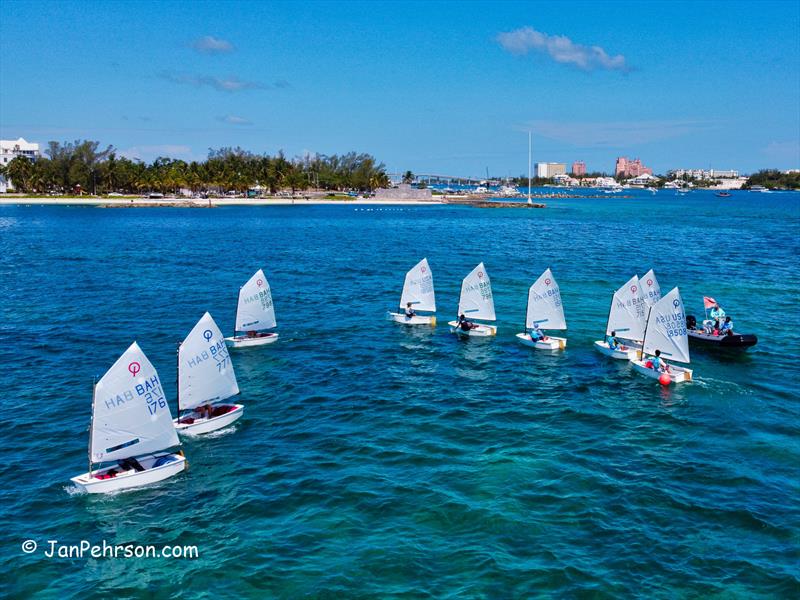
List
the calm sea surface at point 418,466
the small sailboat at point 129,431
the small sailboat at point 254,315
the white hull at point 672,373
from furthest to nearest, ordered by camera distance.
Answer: the small sailboat at point 254,315 < the white hull at point 672,373 < the small sailboat at point 129,431 < the calm sea surface at point 418,466

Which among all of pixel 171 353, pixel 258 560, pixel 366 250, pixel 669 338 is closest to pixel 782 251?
pixel 366 250

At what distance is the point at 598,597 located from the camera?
74.2 ft

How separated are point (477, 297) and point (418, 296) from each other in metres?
6.72

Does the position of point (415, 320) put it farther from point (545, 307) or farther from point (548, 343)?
point (548, 343)

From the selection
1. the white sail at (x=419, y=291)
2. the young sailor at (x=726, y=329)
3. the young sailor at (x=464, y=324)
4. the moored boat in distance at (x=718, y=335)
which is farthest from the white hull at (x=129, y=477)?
the young sailor at (x=726, y=329)

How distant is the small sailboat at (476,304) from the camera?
56000 millimetres

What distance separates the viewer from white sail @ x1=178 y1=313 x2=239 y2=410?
35.0m

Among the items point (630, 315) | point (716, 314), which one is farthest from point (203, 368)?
point (716, 314)

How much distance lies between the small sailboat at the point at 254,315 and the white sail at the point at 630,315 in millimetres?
27984

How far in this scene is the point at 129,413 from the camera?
1168 inches

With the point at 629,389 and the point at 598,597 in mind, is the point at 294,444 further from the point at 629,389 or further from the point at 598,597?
the point at 629,389

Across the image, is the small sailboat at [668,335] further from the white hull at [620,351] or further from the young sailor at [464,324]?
the young sailor at [464,324]

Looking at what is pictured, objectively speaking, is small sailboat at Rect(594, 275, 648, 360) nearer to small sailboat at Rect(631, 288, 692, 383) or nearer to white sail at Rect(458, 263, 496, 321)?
small sailboat at Rect(631, 288, 692, 383)

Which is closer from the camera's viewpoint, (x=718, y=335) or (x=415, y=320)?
(x=718, y=335)
